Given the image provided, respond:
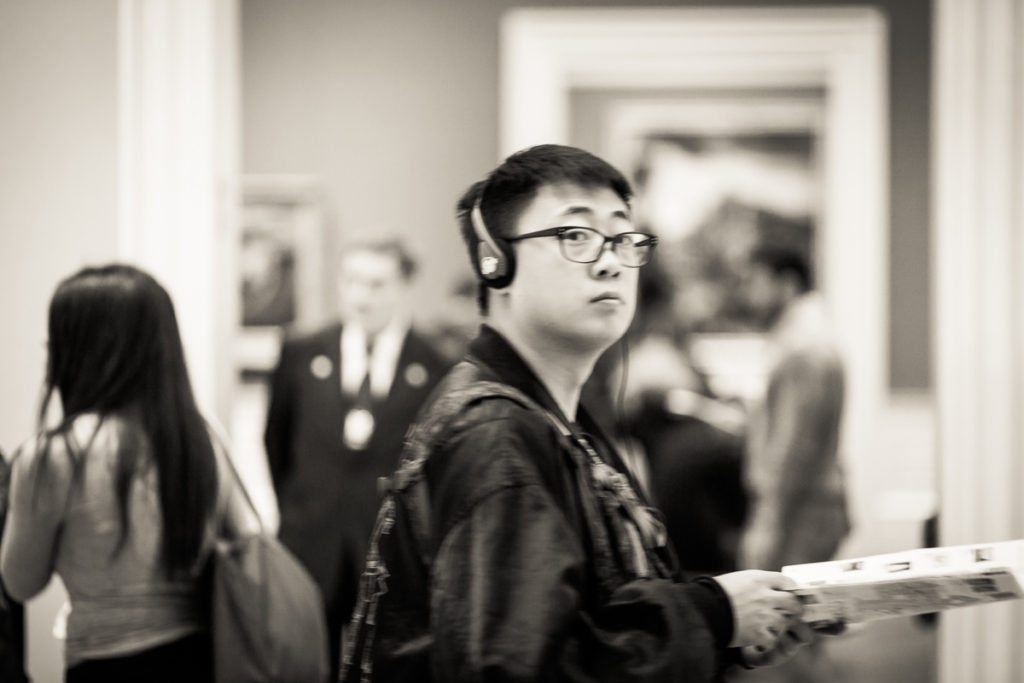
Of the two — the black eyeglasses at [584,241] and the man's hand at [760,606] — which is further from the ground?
the black eyeglasses at [584,241]

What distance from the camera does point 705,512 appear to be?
5.16 meters

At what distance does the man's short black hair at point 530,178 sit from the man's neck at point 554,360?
0.54 ft

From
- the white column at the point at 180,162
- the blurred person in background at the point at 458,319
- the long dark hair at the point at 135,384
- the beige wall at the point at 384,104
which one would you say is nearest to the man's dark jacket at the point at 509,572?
the long dark hair at the point at 135,384

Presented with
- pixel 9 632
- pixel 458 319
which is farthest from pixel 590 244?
pixel 458 319

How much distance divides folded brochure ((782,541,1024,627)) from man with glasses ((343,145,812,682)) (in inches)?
2.0

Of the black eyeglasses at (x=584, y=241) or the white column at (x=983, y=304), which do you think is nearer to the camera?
the black eyeglasses at (x=584, y=241)

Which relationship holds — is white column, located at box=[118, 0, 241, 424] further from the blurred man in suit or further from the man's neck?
the man's neck

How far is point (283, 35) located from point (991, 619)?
5.09 meters

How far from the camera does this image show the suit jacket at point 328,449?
4676mm

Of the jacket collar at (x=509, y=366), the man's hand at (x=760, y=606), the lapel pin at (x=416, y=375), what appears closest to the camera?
the man's hand at (x=760, y=606)

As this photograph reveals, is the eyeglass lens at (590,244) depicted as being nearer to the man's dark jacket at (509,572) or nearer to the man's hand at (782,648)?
the man's dark jacket at (509,572)

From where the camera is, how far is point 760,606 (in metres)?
1.69

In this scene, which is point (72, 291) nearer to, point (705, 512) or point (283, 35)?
point (705, 512)

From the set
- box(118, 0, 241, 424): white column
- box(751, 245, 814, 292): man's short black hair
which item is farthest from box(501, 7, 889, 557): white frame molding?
box(118, 0, 241, 424): white column
